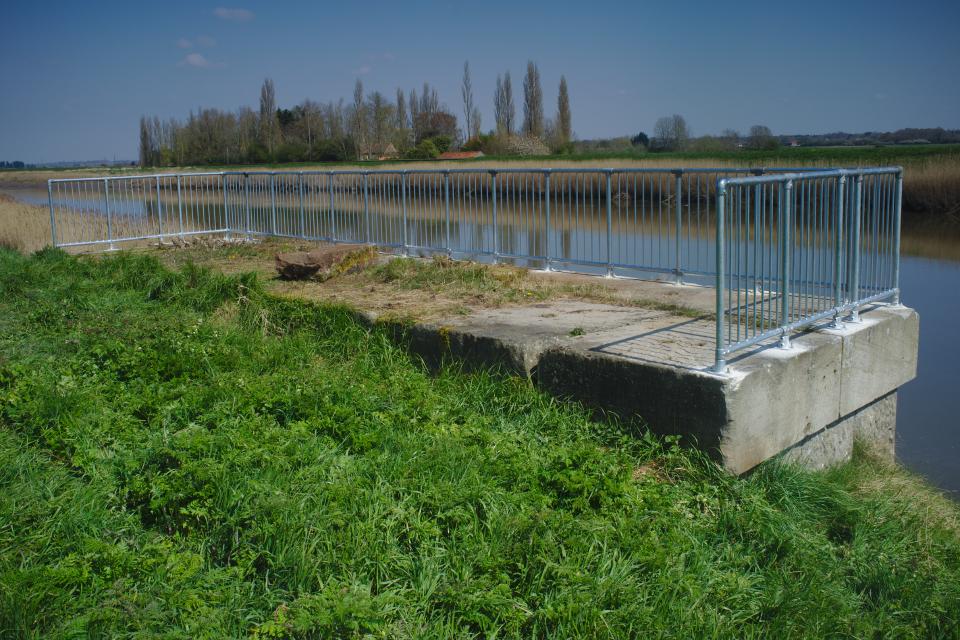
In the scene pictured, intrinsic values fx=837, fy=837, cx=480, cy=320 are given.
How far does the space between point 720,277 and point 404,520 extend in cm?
247

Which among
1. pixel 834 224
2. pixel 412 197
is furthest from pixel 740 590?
pixel 412 197

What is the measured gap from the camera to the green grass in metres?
3.86

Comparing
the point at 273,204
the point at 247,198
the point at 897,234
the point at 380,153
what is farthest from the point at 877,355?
the point at 380,153

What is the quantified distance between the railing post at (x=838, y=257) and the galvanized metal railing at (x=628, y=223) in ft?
0.04

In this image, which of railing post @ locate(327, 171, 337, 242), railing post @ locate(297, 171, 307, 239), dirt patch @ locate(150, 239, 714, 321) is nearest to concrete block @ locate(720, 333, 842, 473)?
dirt patch @ locate(150, 239, 714, 321)

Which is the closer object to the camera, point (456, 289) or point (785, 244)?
point (785, 244)

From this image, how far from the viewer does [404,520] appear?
445cm

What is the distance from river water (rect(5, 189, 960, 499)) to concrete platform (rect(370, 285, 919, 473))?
850mm

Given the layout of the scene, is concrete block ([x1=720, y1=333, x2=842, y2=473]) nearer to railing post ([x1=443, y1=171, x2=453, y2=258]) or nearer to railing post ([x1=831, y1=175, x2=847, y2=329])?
railing post ([x1=831, y1=175, x2=847, y2=329])

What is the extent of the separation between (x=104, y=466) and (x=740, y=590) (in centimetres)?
370

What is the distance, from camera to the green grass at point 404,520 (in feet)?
12.6

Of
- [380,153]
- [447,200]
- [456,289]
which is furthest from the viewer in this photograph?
[380,153]

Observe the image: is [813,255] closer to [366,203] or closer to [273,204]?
[366,203]

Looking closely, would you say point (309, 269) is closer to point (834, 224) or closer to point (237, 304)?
point (237, 304)
